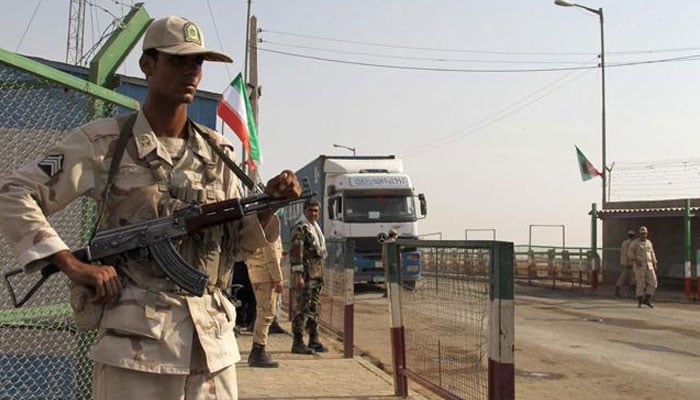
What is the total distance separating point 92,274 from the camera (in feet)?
7.54

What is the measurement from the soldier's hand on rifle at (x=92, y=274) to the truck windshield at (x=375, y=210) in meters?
17.2

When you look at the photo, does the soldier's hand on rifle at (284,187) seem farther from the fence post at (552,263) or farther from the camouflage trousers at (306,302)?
the fence post at (552,263)

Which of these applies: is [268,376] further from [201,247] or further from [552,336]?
[552,336]

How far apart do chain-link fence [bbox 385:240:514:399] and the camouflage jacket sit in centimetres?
207

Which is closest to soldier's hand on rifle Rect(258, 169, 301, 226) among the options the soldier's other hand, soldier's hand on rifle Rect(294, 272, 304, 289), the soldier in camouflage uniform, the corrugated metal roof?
the soldier's other hand

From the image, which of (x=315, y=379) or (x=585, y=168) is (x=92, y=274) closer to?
(x=315, y=379)

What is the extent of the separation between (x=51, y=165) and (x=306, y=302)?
642 centimetres

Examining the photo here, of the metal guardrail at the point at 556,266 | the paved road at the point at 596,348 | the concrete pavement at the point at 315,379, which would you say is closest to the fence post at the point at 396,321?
the concrete pavement at the point at 315,379

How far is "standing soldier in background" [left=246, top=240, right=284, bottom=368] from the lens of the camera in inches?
300

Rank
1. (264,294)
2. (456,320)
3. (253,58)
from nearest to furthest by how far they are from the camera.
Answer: (456,320), (264,294), (253,58)

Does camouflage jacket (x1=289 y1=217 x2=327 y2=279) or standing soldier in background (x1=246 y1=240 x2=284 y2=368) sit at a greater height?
camouflage jacket (x1=289 y1=217 x2=327 y2=279)

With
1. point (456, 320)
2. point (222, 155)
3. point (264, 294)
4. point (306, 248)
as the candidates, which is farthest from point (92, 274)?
point (306, 248)

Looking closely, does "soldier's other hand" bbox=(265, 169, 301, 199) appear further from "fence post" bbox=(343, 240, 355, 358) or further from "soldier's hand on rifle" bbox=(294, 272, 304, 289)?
"soldier's hand on rifle" bbox=(294, 272, 304, 289)

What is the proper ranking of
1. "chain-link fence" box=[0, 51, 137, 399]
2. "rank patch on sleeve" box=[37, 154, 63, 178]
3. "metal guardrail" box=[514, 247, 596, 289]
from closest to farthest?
"rank patch on sleeve" box=[37, 154, 63, 178]
"chain-link fence" box=[0, 51, 137, 399]
"metal guardrail" box=[514, 247, 596, 289]
